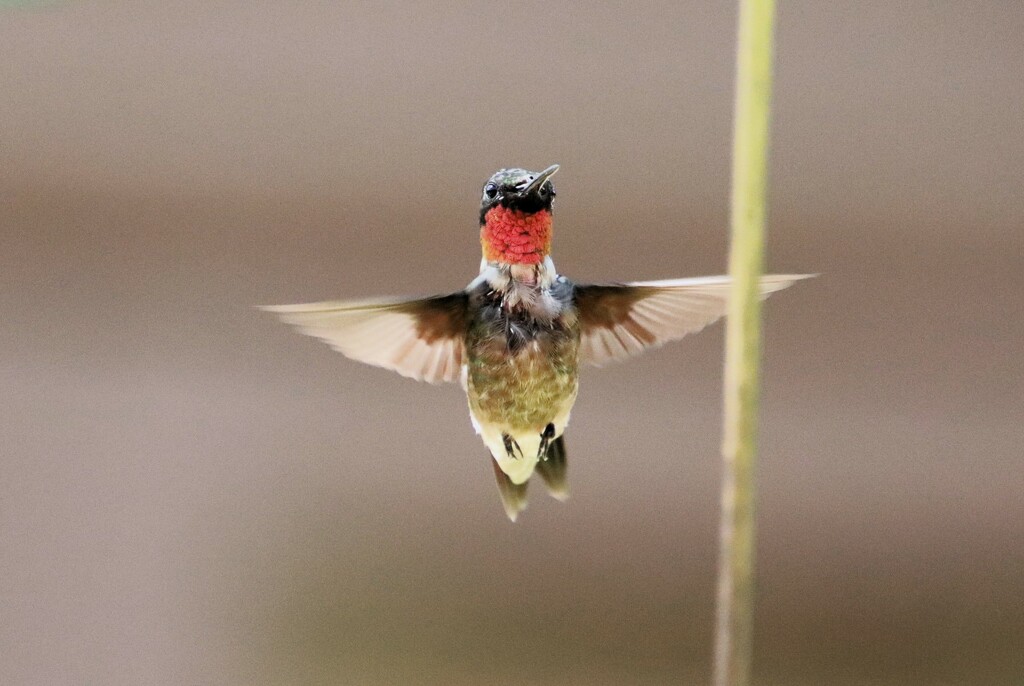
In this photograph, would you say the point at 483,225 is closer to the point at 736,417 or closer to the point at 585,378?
the point at 736,417

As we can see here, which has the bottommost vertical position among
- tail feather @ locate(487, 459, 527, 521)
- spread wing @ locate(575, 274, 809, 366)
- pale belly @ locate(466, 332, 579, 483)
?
tail feather @ locate(487, 459, 527, 521)

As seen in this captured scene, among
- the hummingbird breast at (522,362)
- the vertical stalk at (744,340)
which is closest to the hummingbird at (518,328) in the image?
the hummingbird breast at (522,362)

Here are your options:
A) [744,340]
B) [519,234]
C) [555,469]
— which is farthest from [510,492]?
[744,340]

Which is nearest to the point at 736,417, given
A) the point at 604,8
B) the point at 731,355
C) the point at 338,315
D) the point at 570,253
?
the point at 731,355

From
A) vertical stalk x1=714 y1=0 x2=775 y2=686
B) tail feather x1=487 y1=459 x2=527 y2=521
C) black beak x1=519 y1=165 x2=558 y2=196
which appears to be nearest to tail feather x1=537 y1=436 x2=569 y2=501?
tail feather x1=487 y1=459 x2=527 y2=521

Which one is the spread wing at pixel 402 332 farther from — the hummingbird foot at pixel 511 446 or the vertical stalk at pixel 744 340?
→ the vertical stalk at pixel 744 340

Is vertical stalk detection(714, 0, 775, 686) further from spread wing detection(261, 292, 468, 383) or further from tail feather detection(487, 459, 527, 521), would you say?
tail feather detection(487, 459, 527, 521)
